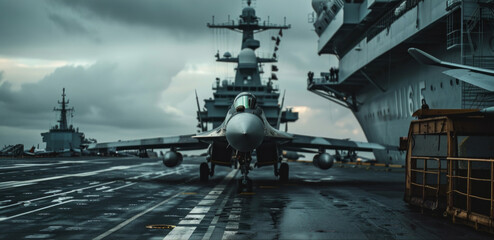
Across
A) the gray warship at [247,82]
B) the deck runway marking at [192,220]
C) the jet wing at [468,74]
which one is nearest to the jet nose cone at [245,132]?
the deck runway marking at [192,220]

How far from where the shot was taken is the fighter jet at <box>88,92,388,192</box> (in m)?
15.8

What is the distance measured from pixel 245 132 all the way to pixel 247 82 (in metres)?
48.5

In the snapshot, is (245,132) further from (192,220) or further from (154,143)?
(154,143)

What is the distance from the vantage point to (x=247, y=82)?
6359 cm

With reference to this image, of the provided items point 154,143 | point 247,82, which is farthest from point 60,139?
point 154,143

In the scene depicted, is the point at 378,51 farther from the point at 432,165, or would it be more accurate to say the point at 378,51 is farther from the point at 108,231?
the point at 108,231

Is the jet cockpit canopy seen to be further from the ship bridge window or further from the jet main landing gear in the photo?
the jet main landing gear

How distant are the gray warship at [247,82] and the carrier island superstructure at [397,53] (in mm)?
8607

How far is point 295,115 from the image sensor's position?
6862 centimetres

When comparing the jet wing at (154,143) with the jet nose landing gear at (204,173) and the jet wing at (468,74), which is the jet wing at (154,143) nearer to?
the jet nose landing gear at (204,173)

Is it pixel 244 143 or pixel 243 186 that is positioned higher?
pixel 244 143

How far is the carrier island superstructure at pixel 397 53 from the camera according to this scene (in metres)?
23.2

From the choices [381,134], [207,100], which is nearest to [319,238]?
[381,134]

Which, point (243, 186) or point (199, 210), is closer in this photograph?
point (199, 210)
